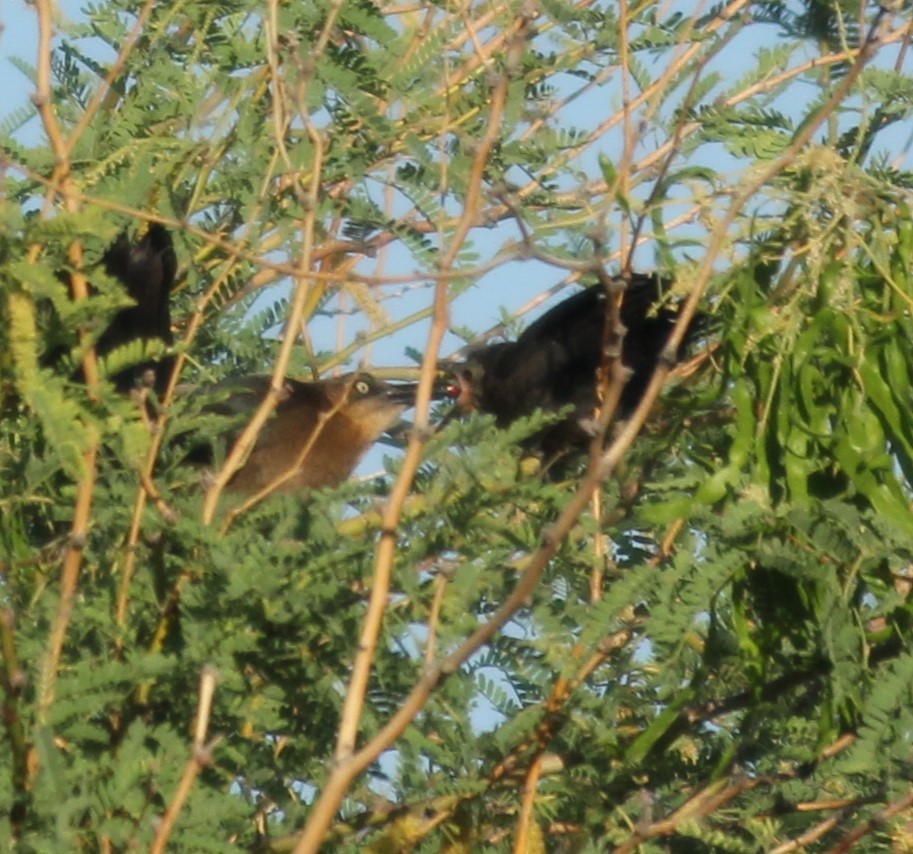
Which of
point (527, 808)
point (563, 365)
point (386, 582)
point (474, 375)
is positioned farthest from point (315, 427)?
point (386, 582)

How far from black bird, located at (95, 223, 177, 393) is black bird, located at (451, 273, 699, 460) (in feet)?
2.19

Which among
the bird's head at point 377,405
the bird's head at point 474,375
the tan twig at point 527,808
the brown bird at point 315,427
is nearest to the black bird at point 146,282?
the brown bird at point 315,427

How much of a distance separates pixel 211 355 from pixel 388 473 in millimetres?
940

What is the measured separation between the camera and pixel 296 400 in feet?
15.0

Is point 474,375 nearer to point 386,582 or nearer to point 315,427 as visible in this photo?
point 315,427

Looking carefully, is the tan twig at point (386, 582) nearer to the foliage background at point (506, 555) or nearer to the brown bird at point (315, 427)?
the foliage background at point (506, 555)

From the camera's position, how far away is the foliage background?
1914mm

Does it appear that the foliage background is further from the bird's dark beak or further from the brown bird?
the bird's dark beak

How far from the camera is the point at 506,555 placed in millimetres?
2316

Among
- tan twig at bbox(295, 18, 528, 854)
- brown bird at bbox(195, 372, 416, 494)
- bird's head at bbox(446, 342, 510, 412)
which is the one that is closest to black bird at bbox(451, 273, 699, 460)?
bird's head at bbox(446, 342, 510, 412)

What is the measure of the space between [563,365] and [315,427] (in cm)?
64

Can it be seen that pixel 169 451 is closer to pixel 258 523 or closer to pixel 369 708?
pixel 258 523

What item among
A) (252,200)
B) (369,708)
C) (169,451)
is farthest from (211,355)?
(369,708)

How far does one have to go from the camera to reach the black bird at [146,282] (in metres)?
3.04
